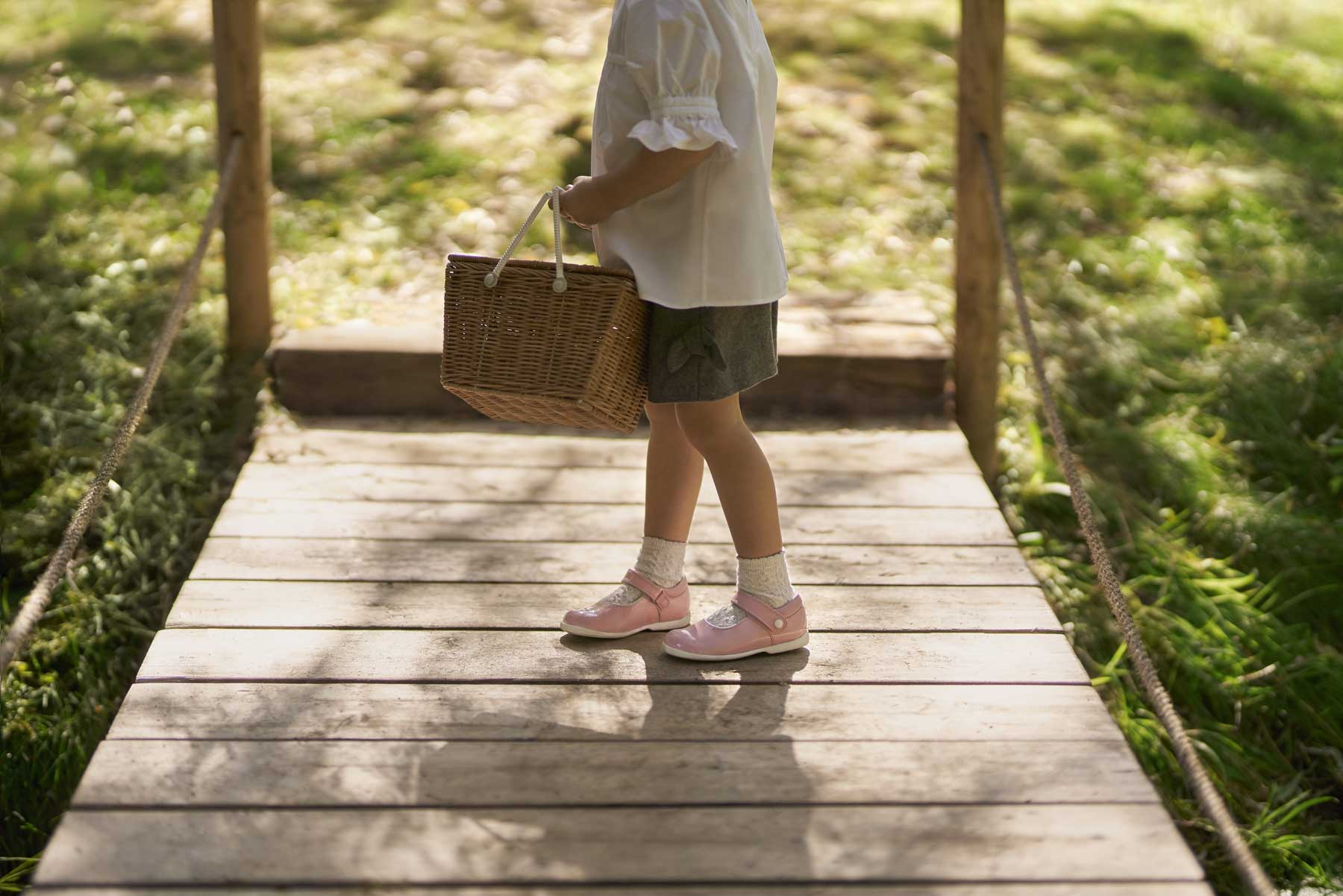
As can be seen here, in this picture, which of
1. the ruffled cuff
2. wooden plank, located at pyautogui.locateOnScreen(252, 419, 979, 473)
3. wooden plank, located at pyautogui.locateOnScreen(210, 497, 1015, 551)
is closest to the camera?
the ruffled cuff

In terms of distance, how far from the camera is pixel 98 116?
558 cm

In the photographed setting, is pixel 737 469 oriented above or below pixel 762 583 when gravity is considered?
above

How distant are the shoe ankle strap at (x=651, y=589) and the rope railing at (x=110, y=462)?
41.8 inches

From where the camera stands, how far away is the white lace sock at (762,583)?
275 cm

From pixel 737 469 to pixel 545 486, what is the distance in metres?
1.14

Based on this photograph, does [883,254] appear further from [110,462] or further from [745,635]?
[110,462]

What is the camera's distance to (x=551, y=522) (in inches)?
136

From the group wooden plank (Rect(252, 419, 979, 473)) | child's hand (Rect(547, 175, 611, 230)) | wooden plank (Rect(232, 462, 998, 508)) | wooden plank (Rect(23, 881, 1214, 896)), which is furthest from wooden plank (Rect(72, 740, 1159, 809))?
wooden plank (Rect(252, 419, 979, 473))

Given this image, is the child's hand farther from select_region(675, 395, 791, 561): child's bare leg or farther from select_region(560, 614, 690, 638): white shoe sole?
select_region(560, 614, 690, 638): white shoe sole

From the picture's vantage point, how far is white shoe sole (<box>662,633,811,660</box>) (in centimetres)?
274

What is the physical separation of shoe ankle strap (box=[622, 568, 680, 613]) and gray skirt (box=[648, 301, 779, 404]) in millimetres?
462

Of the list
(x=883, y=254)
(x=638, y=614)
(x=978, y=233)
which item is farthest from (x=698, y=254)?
(x=883, y=254)

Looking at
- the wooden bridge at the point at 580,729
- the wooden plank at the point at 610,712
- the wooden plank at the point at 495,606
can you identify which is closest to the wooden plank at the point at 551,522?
the wooden bridge at the point at 580,729

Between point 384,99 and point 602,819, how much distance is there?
447 centimetres
